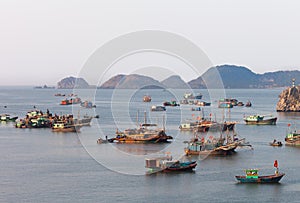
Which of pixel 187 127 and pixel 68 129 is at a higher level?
pixel 187 127

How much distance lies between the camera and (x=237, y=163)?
33.3 meters

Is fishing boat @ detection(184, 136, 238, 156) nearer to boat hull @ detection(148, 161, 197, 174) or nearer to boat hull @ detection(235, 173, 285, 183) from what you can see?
boat hull @ detection(148, 161, 197, 174)

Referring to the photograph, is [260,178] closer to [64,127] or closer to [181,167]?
[181,167]

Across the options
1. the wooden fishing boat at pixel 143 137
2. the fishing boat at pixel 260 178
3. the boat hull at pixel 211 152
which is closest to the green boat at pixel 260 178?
the fishing boat at pixel 260 178

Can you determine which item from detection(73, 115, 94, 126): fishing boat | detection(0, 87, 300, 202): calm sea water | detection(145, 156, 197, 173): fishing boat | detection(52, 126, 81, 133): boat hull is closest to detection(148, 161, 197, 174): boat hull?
detection(145, 156, 197, 173): fishing boat

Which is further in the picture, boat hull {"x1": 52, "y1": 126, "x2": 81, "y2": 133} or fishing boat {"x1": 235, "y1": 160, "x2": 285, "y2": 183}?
boat hull {"x1": 52, "y1": 126, "x2": 81, "y2": 133}

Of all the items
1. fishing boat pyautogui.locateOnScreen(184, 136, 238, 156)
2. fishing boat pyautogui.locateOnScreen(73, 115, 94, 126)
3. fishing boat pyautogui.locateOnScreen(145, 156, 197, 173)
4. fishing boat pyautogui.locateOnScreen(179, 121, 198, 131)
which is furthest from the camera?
fishing boat pyautogui.locateOnScreen(73, 115, 94, 126)

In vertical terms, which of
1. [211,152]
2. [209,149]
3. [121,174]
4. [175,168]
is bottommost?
[121,174]

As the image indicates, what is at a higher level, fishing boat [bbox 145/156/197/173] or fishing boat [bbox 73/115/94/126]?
fishing boat [bbox 73/115/94/126]

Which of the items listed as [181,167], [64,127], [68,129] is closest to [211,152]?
[181,167]

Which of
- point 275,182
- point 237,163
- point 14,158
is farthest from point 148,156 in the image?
point 275,182

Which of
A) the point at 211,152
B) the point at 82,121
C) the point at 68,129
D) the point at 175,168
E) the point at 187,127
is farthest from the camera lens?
the point at 82,121

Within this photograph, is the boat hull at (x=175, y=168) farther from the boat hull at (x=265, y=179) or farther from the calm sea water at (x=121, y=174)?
the boat hull at (x=265, y=179)

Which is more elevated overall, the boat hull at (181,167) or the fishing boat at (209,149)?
the fishing boat at (209,149)
